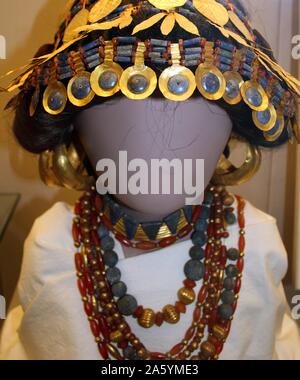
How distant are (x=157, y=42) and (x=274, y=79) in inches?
7.7

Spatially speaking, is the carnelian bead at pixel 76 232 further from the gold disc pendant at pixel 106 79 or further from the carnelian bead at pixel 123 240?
the gold disc pendant at pixel 106 79

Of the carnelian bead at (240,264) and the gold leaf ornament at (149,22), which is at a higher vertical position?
the gold leaf ornament at (149,22)

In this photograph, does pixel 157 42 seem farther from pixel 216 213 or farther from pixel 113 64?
pixel 216 213

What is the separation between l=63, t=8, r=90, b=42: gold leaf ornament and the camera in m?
0.63

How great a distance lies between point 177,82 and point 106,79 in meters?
0.10

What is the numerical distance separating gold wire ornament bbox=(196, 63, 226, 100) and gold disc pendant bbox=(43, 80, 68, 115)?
0.20 metres

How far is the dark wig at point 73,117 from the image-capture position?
0.59 metres

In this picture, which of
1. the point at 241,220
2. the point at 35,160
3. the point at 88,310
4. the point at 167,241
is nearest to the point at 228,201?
the point at 241,220

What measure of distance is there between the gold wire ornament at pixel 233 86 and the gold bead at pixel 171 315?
428 millimetres

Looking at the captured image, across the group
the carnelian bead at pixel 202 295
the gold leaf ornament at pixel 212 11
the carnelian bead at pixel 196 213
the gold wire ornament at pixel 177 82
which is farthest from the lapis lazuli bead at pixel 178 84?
the carnelian bead at pixel 202 295

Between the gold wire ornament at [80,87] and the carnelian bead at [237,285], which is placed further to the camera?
the carnelian bead at [237,285]

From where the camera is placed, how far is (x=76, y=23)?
25.7 inches

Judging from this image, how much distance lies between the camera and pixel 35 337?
0.86m

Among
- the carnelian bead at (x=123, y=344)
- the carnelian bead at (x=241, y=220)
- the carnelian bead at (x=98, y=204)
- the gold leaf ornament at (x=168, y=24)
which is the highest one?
the gold leaf ornament at (x=168, y=24)
